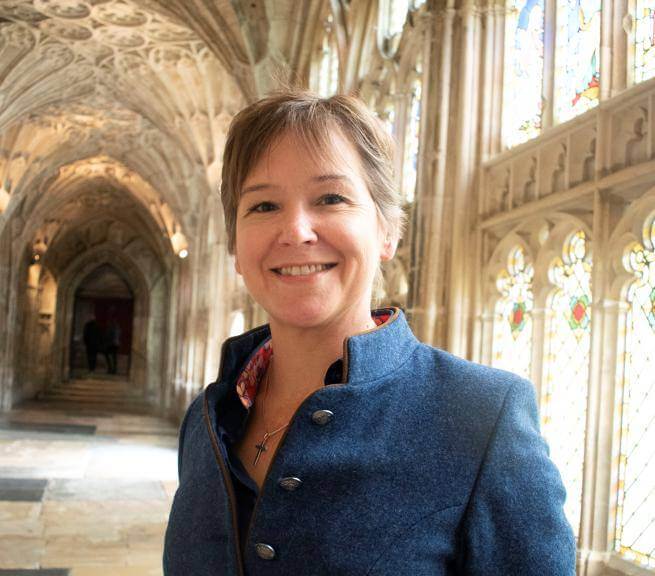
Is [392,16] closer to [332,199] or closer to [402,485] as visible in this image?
[332,199]

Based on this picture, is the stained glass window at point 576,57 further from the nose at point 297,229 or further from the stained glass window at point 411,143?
the nose at point 297,229

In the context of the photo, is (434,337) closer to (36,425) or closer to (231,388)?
(231,388)

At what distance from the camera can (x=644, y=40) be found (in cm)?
399

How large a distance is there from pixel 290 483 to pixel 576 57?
14.4 feet

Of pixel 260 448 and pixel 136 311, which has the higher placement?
pixel 136 311

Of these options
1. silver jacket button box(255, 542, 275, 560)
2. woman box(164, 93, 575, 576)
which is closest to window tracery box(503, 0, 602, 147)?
woman box(164, 93, 575, 576)

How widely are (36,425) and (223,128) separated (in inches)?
253

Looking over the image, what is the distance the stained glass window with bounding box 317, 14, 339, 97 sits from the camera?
9219mm

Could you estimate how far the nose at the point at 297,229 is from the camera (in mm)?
1045

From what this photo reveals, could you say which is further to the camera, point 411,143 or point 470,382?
point 411,143

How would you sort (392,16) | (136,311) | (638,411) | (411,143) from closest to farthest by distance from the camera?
(638,411)
(411,143)
(392,16)
(136,311)

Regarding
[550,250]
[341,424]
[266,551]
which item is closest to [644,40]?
[550,250]

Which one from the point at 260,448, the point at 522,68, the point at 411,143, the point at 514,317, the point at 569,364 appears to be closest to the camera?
the point at 260,448

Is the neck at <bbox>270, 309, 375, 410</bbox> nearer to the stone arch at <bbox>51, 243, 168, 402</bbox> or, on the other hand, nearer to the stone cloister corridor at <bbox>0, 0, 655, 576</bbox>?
the stone cloister corridor at <bbox>0, 0, 655, 576</bbox>
